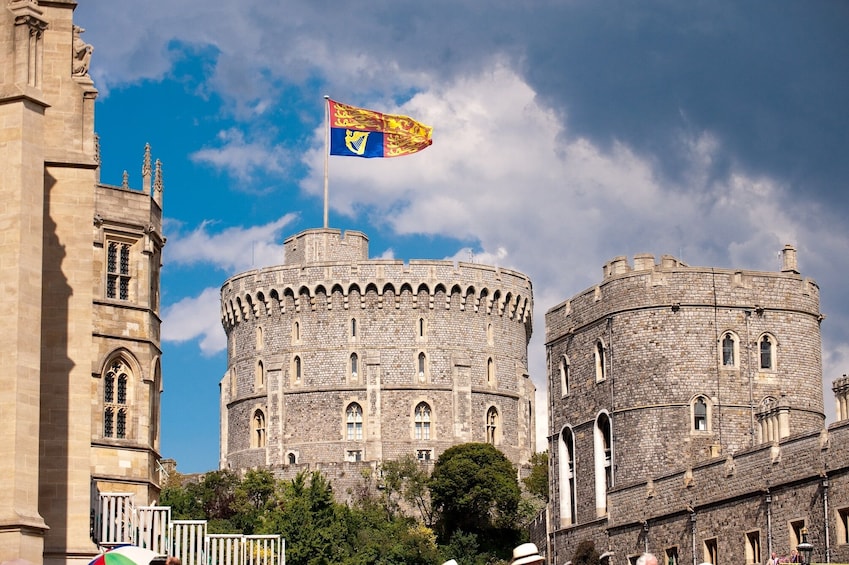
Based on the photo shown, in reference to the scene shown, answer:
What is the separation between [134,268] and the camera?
45.7 metres

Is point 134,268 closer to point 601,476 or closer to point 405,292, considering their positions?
point 601,476

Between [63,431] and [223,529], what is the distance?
4946 cm

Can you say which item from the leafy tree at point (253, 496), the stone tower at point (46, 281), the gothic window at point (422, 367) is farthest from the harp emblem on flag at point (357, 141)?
the stone tower at point (46, 281)

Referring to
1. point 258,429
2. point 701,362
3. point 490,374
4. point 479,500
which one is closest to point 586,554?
point 701,362

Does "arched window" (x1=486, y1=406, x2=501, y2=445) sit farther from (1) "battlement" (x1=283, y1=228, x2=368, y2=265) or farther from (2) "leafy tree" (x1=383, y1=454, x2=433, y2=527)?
(1) "battlement" (x1=283, y1=228, x2=368, y2=265)

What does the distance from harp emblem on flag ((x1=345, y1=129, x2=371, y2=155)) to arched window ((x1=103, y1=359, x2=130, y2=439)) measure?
4424 cm

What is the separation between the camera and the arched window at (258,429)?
311 feet

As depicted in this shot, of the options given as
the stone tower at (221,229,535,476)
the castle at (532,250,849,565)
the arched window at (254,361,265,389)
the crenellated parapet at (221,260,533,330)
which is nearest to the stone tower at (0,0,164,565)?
the castle at (532,250,849,565)

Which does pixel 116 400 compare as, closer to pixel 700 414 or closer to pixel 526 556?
pixel 700 414

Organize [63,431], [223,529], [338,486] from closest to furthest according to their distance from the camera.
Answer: [63,431] < [223,529] < [338,486]

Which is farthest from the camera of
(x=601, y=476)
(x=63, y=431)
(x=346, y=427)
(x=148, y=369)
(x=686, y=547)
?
(x=346, y=427)

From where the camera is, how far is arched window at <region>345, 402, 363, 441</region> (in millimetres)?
92500

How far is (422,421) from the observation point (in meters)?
93.4

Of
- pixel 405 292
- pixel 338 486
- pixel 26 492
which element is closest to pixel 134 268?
pixel 26 492
